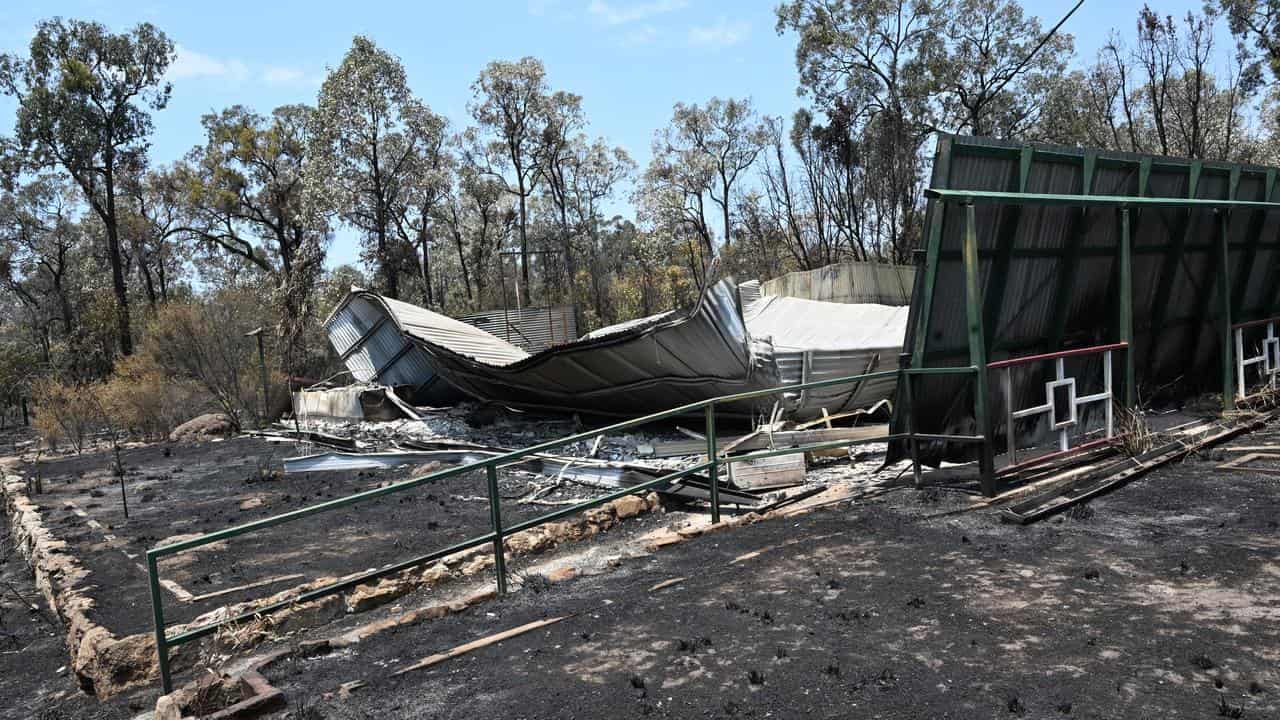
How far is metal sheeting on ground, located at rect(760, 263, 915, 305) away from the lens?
2331 cm

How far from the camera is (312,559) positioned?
801 centimetres

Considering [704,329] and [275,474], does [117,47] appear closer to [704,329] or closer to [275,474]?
[275,474]

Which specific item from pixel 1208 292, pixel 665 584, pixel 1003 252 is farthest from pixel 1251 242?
pixel 665 584

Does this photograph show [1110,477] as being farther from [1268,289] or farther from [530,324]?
[530,324]

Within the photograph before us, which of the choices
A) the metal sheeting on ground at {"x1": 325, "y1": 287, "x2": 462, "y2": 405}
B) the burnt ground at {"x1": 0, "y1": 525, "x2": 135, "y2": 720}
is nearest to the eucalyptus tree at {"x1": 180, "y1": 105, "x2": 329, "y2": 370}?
the metal sheeting on ground at {"x1": 325, "y1": 287, "x2": 462, "y2": 405}

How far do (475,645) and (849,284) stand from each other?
2066 cm

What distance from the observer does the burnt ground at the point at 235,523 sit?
736 cm

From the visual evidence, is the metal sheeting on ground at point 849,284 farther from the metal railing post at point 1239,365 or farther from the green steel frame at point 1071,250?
the metal railing post at point 1239,365

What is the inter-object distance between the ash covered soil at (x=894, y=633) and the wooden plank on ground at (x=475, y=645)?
0.18 feet

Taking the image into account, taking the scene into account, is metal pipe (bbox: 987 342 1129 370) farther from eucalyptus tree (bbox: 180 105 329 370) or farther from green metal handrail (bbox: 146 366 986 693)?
eucalyptus tree (bbox: 180 105 329 370)

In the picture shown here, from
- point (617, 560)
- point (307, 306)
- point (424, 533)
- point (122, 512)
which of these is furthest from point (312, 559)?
point (307, 306)

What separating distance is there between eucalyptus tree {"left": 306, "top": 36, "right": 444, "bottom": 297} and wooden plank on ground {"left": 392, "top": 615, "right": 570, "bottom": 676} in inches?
1265

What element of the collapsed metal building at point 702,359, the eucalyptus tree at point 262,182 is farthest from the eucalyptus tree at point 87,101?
the collapsed metal building at point 702,359

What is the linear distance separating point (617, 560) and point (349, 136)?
31474 millimetres
